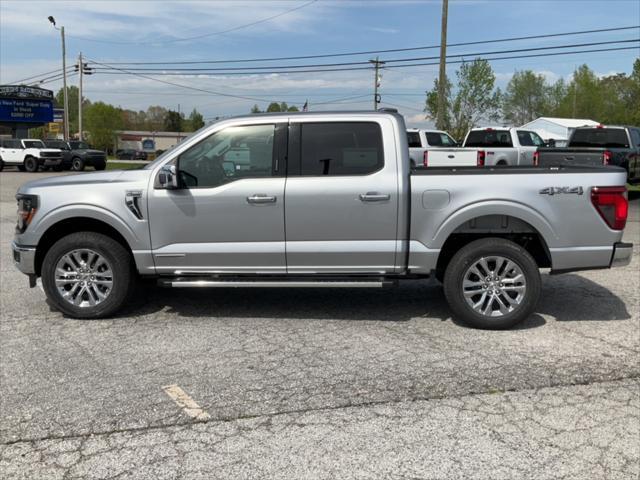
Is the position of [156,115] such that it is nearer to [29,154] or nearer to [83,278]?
[29,154]

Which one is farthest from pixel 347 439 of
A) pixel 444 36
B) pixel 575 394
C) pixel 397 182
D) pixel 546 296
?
pixel 444 36

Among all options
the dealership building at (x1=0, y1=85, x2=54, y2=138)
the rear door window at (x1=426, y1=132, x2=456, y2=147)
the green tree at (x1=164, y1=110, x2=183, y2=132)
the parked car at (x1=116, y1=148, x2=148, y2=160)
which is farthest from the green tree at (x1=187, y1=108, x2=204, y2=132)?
the rear door window at (x1=426, y1=132, x2=456, y2=147)

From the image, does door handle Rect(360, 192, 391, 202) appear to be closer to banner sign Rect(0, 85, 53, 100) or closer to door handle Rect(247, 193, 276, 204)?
door handle Rect(247, 193, 276, 204)

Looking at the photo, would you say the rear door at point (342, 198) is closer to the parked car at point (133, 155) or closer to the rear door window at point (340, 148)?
the rear door window at point (340, 148)

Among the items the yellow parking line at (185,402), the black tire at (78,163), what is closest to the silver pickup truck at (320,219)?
the yellow parking line at (185,402)

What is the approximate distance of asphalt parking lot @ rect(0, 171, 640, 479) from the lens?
127 inches

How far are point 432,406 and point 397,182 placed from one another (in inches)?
85.5

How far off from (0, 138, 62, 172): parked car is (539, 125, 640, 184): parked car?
27.1m

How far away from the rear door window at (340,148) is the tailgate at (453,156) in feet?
44.9

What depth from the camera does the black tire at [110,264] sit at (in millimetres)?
5633

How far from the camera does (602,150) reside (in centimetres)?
1520

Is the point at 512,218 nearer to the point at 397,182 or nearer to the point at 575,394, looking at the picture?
the point at 397,182

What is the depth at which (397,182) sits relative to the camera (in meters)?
5.39

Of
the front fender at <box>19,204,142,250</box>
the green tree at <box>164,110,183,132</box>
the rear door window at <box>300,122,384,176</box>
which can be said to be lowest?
the front fender at <box>19,204,142,250</box>
